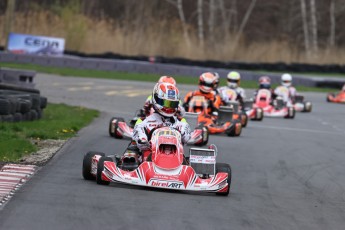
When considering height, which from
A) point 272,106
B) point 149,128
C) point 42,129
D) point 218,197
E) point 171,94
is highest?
point 171,94

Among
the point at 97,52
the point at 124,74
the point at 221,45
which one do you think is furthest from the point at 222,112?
the point at 221,45

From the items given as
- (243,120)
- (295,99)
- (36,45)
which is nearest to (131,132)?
(243,120)

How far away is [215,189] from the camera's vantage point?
898 centimetres

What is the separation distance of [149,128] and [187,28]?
→ 117 ft

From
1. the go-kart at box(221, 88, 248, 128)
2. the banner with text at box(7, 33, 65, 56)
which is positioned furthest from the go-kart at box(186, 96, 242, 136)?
the banner with text at box(7, 33, 65, 56)

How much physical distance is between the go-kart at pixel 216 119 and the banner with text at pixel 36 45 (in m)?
21.3

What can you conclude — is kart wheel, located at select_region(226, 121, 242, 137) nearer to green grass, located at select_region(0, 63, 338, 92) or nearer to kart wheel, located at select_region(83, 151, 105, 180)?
kart wheel, located at select_region(83, 151, 105, 180)

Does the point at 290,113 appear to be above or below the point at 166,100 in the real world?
below

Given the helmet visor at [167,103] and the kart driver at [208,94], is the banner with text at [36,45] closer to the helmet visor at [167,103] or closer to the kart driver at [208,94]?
the kart driver at [208,94]

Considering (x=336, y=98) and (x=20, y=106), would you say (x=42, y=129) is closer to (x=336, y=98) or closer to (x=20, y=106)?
(x=20, y=106)

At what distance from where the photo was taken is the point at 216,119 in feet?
54.3

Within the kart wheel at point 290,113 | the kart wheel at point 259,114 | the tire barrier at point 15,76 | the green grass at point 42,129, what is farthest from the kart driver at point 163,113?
the kart wheel at point 290,113

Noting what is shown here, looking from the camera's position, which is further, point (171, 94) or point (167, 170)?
point (171, 94)

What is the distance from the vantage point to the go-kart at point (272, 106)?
22.3 m
